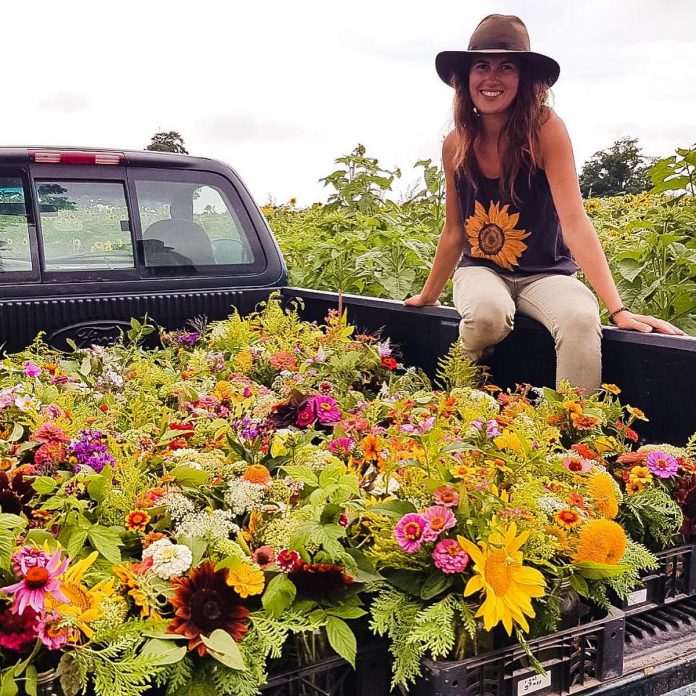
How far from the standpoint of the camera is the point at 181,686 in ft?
4.39

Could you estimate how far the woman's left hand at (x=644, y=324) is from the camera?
97.8 inches

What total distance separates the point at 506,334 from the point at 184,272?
5.31 feet

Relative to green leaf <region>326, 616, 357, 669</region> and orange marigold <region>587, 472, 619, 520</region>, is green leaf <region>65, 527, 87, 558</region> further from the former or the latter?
orange marigold <region>587, 472, 619, 520</region>

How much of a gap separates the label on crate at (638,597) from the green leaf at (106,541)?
104 cm

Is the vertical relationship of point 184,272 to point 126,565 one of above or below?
above

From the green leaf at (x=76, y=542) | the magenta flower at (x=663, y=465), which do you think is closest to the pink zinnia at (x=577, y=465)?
the magenta flower at (x=663, y=465)

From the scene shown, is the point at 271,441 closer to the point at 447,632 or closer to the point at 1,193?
the point at 447,632

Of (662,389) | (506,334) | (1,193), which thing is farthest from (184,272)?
(662,389)

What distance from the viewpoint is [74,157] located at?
354cm

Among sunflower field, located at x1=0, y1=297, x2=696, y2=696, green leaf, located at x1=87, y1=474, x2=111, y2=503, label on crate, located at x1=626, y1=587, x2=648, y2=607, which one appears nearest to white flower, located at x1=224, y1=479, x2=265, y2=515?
sunflower field, located at x1=0, y1=297, x2=696, y2=696

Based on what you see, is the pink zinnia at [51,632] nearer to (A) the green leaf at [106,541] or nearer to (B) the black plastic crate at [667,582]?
(A) the green leaf at [106,541]

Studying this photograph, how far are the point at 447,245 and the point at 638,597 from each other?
6.58ft

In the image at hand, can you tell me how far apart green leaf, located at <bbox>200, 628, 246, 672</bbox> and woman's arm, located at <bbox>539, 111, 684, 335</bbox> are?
1.91m

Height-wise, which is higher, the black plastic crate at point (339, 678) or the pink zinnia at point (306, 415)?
the pink zinnia at point (306, 415)
